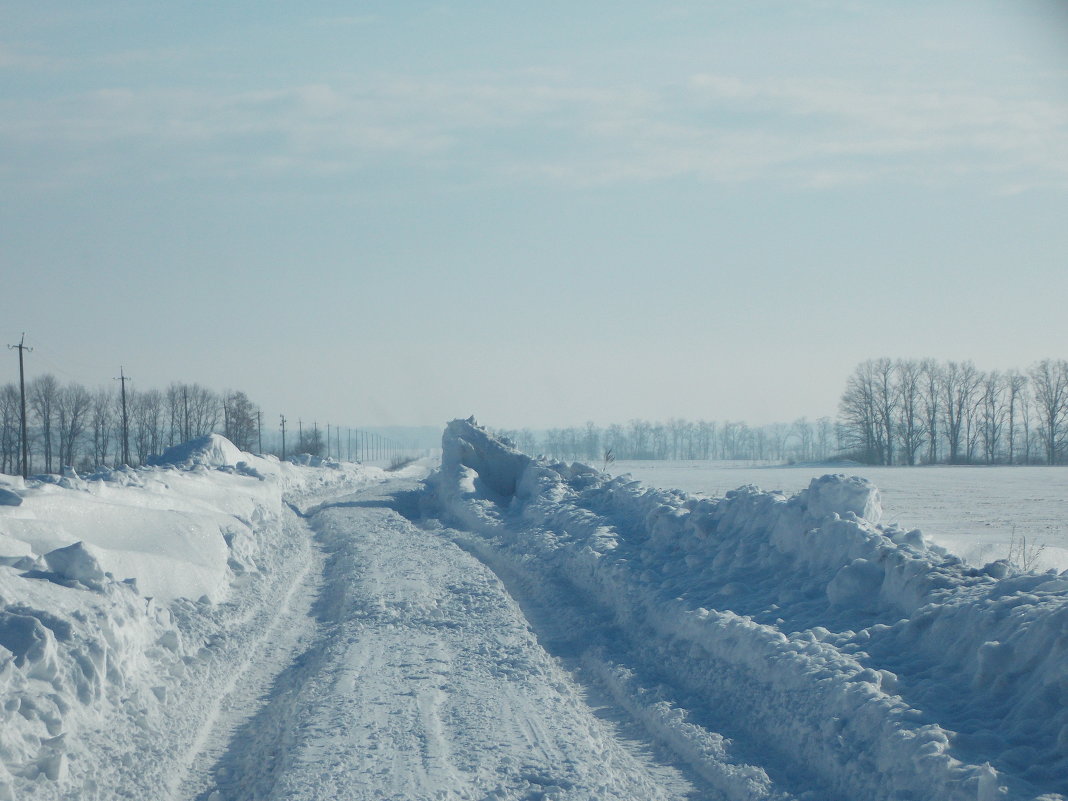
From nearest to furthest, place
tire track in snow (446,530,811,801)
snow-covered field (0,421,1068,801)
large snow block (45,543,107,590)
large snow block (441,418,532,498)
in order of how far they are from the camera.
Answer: snow-covered field (0,421,1068,801) < tire track in snow (446,530,811,801) < large snow block (45,543,107,590) < large snow block (441,418,532,498)

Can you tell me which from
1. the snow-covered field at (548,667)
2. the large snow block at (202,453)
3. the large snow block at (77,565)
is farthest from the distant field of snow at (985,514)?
the large snow block at (202,453)

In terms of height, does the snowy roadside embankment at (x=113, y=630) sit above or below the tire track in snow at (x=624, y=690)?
above

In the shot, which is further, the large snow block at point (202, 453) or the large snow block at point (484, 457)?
the large snow block at point (202, 453)

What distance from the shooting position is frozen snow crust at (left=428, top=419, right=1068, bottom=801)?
5.73 m

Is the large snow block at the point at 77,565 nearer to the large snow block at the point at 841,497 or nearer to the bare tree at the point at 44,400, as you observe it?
the large snow block at the point at 841,497

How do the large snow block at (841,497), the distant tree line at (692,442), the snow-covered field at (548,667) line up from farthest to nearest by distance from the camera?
the distant tree line at (692,442)
the large snow block at (841,497)
the snow-covered field at (548,667)

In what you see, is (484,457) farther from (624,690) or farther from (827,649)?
(827,649)

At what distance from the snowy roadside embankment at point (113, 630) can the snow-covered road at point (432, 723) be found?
24.5 inches

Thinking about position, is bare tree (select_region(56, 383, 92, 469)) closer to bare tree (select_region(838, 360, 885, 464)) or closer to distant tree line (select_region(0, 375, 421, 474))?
distant tree line (select_region(0, 375, 421, 474))

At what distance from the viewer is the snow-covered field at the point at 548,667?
19.3 feet

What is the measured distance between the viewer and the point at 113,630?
25.3 ft

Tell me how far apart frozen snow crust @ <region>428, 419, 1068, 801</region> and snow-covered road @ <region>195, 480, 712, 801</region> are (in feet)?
1.97

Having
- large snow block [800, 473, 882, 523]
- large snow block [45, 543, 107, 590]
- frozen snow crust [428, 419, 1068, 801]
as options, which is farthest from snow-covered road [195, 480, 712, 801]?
large snow block [800, 473, 882, 523]

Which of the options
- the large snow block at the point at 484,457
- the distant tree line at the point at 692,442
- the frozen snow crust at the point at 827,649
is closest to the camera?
the frozen snow crust at the point at 827,649
